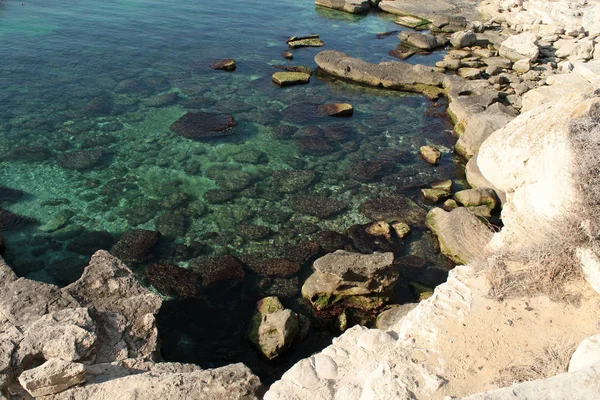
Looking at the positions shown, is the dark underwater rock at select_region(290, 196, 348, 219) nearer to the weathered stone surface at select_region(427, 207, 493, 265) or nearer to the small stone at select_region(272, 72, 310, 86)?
the weathered stone surface at select_region(427, 207, 493, 265)

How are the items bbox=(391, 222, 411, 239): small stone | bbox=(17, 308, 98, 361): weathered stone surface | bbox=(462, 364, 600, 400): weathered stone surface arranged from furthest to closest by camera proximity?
bbox=(391, 222, 411, 239): small stone → bbox=(17, 308, 98, 361): weathered stone surface → bbox=(462, 364, 600, 400): weathered stone surface

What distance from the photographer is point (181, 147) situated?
19.8 meters

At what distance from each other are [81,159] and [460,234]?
45.2ft

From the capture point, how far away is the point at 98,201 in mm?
16703

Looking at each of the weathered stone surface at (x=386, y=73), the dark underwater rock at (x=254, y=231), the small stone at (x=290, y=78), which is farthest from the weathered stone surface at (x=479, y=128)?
the dark underwater rock at (x=254, y=231)

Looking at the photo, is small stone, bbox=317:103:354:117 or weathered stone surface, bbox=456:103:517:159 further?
small stone, bbox=317:103:354:117

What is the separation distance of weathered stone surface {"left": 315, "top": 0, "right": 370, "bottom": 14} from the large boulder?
→ 29.0m

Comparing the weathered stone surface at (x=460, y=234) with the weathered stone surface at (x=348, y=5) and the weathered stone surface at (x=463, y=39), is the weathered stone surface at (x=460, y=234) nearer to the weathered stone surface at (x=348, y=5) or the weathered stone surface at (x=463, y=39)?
the weathered stone surface at (x=463, y=39)

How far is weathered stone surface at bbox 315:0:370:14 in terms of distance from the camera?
37500 millimetres

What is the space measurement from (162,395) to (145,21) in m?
29.8

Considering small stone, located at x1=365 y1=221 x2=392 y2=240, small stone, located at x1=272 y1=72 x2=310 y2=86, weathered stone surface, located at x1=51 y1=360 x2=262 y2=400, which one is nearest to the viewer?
weathered stone surface, located at x1=51 y1=360 x2=262 y2=400

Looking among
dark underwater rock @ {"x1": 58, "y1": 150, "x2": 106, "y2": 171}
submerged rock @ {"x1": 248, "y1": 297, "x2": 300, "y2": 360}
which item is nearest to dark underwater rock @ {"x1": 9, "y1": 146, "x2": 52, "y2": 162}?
dark underwater rock @ {"x1": 58, "y1": 150, "x2": 106, "y2": 171}

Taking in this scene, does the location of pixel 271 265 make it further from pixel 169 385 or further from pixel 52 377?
pixel 52 377

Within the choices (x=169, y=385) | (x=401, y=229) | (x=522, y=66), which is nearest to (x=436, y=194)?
(x=401, y=229)
